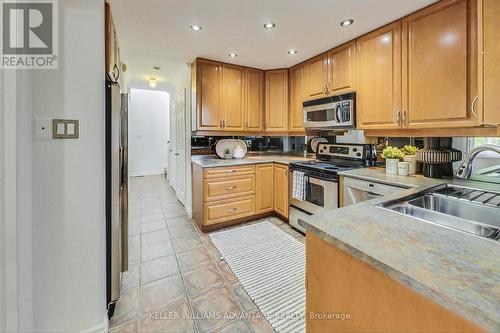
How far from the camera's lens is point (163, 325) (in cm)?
148

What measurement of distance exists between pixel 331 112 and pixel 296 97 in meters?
0.78

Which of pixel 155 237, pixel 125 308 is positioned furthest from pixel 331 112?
pixel 125 308

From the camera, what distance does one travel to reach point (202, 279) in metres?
1.95

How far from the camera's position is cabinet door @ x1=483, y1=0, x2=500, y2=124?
0.99 meters

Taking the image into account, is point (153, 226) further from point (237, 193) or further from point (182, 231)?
point (237, 193)

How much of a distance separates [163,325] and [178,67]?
337cm

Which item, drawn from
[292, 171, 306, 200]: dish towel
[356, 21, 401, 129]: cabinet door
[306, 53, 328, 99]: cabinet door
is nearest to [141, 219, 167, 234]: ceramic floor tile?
[292, 171, 306, 200]: dish towel

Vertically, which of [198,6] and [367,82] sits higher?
[198,6]

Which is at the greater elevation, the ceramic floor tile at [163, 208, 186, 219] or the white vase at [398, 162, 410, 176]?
the white vase at [398, 162, 410, 176]

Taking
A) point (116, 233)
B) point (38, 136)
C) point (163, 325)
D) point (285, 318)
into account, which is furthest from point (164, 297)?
point (38, 136)

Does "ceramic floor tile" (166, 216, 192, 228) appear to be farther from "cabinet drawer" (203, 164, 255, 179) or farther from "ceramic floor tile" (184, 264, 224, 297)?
"ceramic floor tile" (184, 264, 224, 297)

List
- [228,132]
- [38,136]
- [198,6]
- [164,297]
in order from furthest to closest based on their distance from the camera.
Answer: [228,132]
[198,6]
[164,297]
[38,136]

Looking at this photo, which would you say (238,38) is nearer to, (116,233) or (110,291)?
(116,233)

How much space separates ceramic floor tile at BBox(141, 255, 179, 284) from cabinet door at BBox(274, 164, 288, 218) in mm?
1544
